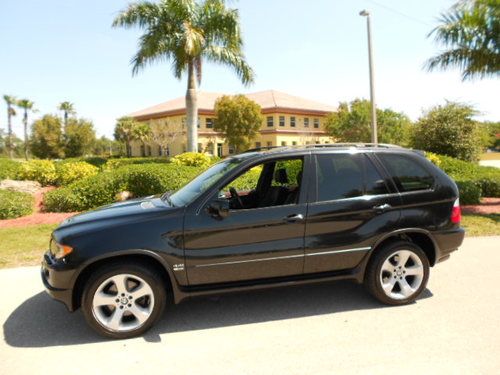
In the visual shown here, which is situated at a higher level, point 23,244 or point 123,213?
point 123,213

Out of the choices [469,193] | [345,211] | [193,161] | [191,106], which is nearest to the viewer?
[345,211]

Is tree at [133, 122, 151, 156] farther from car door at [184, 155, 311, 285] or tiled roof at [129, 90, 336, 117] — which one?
car door at [184, 155, 311, 285]

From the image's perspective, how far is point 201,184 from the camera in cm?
451

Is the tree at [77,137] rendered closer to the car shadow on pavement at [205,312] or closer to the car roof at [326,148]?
the car shadow on pavement at [205,312]

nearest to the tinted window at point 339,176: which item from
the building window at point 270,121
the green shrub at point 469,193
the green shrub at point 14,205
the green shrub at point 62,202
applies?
the green shrub at point 469,193

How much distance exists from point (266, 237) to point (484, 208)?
9243mm

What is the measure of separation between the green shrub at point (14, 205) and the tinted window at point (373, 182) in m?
9.56

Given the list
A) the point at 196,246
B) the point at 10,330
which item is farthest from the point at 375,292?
the point at 10,330

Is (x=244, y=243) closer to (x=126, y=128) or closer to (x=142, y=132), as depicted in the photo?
(x=142, y=132)

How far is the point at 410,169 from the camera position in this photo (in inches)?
184

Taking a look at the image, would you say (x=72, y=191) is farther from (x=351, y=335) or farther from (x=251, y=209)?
(x=351, y=335)

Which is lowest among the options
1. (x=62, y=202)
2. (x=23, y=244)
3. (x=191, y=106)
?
(x=23, y=244)

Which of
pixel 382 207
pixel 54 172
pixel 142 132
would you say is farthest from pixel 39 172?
pixel 142 132

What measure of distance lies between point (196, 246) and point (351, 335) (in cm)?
166
